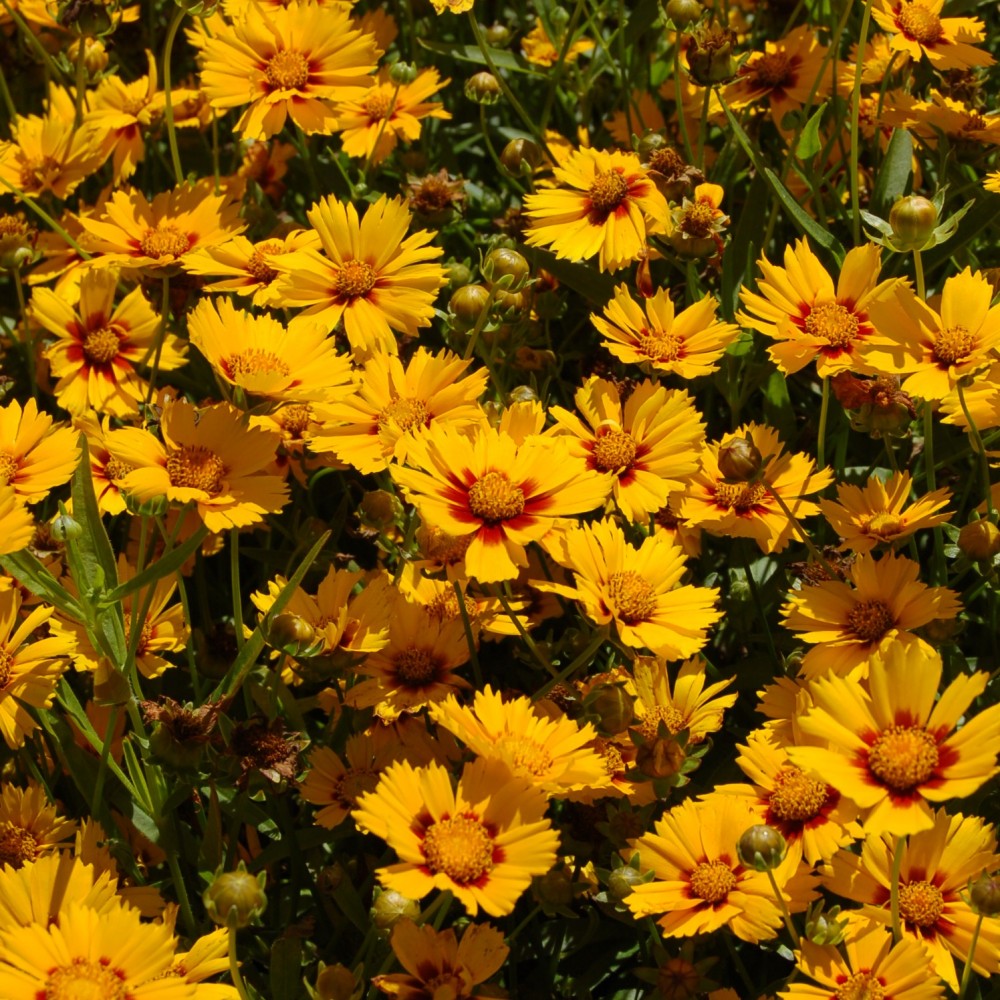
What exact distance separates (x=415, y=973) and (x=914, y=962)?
39 cm

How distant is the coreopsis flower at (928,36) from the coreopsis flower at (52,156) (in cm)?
104

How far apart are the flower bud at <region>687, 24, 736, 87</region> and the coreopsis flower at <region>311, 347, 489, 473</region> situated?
51 cm

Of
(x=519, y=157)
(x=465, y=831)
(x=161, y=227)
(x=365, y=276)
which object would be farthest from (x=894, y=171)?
(x=465, y=831)

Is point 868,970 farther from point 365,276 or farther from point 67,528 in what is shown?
point 365,276

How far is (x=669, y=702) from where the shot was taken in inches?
52.4

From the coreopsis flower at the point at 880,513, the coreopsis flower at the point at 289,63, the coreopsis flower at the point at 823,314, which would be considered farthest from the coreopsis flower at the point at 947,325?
the coreopsis flower at the point at 289,63

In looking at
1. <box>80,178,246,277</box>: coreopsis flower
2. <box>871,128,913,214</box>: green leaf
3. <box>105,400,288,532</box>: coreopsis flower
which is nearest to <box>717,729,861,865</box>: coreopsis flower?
<box>105,400,288,532</box>: coreopsis flower

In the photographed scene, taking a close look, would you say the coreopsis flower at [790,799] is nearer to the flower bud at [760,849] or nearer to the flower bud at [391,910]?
the flower bud at [760,849]

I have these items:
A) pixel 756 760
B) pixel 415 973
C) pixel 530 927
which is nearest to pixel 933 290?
pixel 756 760

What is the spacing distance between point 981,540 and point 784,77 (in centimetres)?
83

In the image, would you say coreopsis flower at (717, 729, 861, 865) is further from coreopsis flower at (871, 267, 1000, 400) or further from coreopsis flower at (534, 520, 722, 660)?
coreopsis flower at (871, 267, 1000, 400)

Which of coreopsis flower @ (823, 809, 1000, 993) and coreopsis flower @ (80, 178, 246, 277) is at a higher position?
coreopsis flower @ (80, 178, 246, 277)

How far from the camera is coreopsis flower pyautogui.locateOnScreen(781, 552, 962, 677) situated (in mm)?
1275

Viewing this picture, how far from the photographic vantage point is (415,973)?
1.11 m
